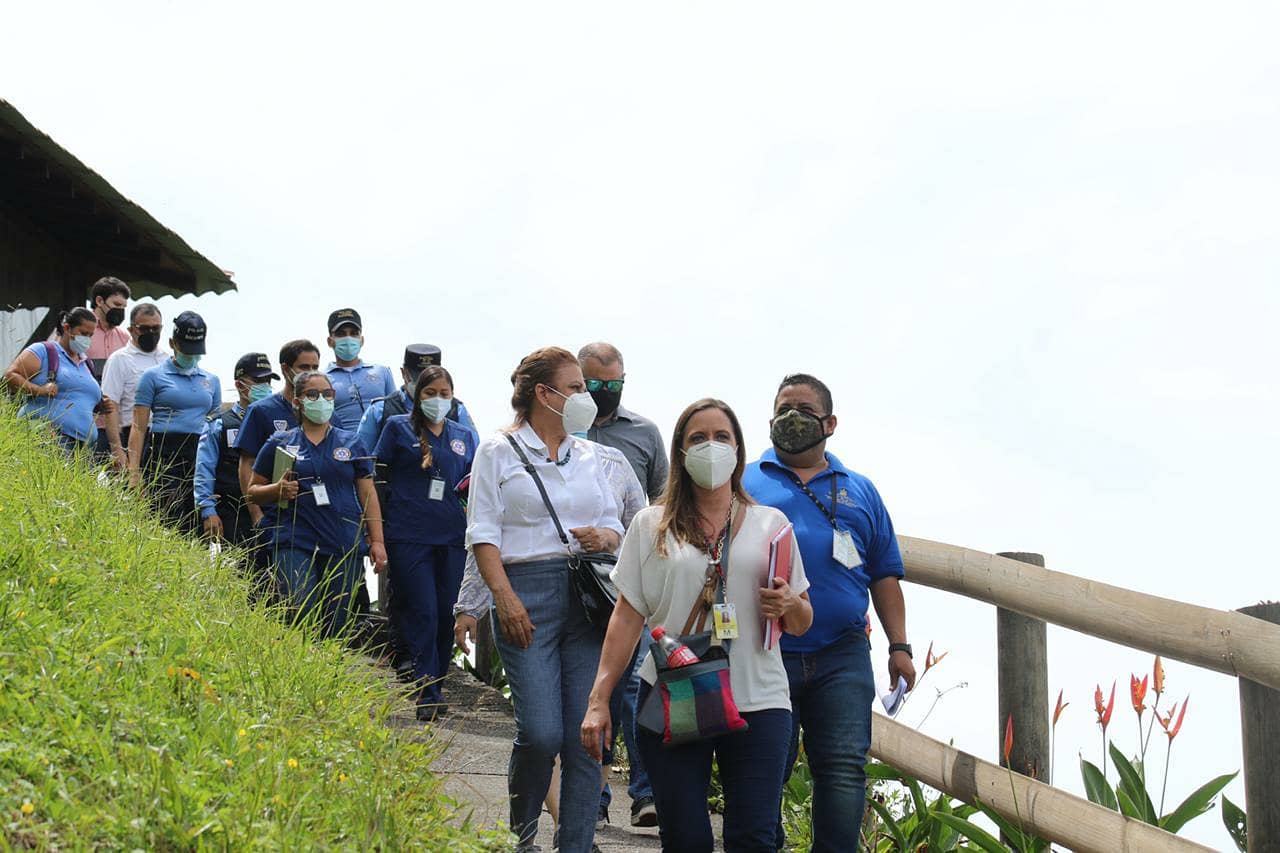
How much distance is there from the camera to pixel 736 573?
16.2ft

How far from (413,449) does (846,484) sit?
135 inches

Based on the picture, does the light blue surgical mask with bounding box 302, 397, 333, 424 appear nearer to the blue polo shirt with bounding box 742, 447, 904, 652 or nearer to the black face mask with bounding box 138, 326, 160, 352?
the blue polo shirt with bounding box 742, 447, 904, 652

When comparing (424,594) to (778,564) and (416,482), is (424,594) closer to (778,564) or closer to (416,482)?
(416,482)

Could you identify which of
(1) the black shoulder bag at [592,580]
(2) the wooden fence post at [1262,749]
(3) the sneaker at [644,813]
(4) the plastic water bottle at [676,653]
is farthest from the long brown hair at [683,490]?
(3) the sneaker at [644,813]

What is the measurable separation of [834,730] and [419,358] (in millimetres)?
4552

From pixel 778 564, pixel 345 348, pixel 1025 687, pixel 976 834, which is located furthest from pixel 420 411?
pixel 778 564

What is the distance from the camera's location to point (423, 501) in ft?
28.6

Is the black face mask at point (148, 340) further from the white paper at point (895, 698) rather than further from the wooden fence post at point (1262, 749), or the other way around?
the wooden fence post at point (1262, 749)

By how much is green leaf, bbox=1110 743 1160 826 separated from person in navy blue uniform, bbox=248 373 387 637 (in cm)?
398

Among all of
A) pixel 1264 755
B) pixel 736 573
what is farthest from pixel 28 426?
pixel 1264 755

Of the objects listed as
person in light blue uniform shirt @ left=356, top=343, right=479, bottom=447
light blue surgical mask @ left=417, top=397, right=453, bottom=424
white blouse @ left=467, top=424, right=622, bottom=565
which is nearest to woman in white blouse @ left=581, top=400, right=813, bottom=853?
white blouse @ left=467, top=424, right=622, bottom=565

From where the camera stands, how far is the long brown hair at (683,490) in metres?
5.02

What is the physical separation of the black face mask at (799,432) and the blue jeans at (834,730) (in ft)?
2.40

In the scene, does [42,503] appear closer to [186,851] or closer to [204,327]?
[204,327]
